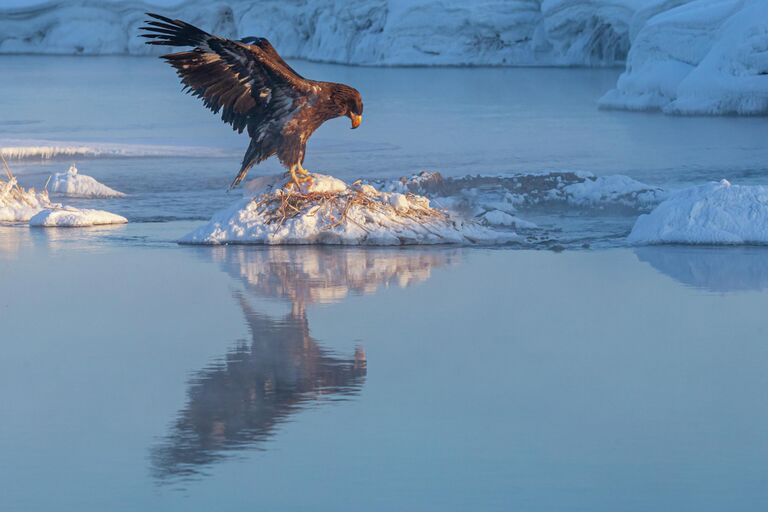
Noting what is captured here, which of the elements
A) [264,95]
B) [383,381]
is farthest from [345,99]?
[383,381]

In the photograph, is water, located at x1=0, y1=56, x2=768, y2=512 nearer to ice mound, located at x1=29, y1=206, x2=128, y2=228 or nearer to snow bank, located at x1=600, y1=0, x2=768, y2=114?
ice mound, located at x1=29, y1=206, x2=128, y2=228

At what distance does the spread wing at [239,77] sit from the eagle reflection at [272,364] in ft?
2.86

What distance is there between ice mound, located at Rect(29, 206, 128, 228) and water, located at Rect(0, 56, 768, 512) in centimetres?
18

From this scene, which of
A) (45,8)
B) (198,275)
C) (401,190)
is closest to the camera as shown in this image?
(198,275)

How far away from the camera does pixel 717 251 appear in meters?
8.18

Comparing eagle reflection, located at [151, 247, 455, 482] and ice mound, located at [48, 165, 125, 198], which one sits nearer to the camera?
eagle reflection, located at [151, 247, 455, 482]

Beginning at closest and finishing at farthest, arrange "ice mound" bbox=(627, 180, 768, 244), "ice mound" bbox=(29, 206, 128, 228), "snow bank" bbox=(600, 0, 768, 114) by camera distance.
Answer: "ice mound" bbox=(627, 180, 768, 244) < "ice mound" bbox=(29, 206, 128, 228) < "snow bank" bbox=(600, 0, 768, 114)

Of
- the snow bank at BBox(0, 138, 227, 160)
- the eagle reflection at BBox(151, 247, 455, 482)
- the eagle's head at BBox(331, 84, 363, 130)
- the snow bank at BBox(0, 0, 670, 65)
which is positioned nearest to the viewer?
the eagle reflection at BBox(151, 247, 455, 482)

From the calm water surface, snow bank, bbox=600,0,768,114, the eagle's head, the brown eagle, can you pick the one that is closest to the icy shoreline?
snow bank, bbox=600,0,768,114

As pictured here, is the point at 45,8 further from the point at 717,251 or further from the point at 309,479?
the point at 309,479

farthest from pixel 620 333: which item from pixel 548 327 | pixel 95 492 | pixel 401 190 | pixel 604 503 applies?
pixel 401 190

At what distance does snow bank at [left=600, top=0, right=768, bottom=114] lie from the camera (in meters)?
20.3

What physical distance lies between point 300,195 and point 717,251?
91.6 inches

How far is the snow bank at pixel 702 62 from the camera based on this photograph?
20297 millimetres
